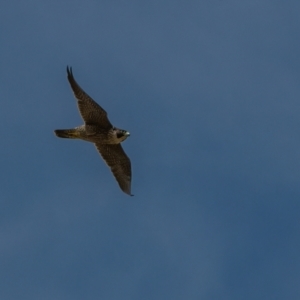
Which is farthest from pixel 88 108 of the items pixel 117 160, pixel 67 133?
pixel 117 160

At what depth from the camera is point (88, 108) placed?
37.8 metres

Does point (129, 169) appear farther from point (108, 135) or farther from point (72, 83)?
point (72, 83)

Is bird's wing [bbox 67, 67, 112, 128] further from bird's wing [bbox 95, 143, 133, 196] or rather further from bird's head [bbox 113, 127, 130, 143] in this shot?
bird's wing [bbox 95, 143, 133, 196]

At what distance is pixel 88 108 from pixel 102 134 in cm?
135

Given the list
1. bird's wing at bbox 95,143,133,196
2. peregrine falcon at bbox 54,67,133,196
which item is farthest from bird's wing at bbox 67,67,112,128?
bird's wing at bbox 95,143,133,196

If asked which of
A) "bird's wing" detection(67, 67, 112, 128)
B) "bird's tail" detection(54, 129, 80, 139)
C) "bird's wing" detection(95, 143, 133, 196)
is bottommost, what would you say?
"bird's wing" detection(95, 143, 133, 196)

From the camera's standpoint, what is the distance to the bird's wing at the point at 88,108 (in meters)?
37.0

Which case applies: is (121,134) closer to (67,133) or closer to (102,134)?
(102,134)

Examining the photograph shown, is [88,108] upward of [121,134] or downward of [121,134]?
upward

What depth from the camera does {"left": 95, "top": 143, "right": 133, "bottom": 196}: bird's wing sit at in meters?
39.4

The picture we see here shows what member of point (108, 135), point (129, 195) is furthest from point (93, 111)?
point (129, 195)

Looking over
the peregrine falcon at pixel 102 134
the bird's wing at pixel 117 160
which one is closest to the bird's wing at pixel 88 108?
the peregrine falcon at pixel 102 134

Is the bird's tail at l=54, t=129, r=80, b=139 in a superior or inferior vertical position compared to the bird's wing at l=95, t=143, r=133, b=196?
superior

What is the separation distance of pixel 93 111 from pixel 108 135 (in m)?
1.27
